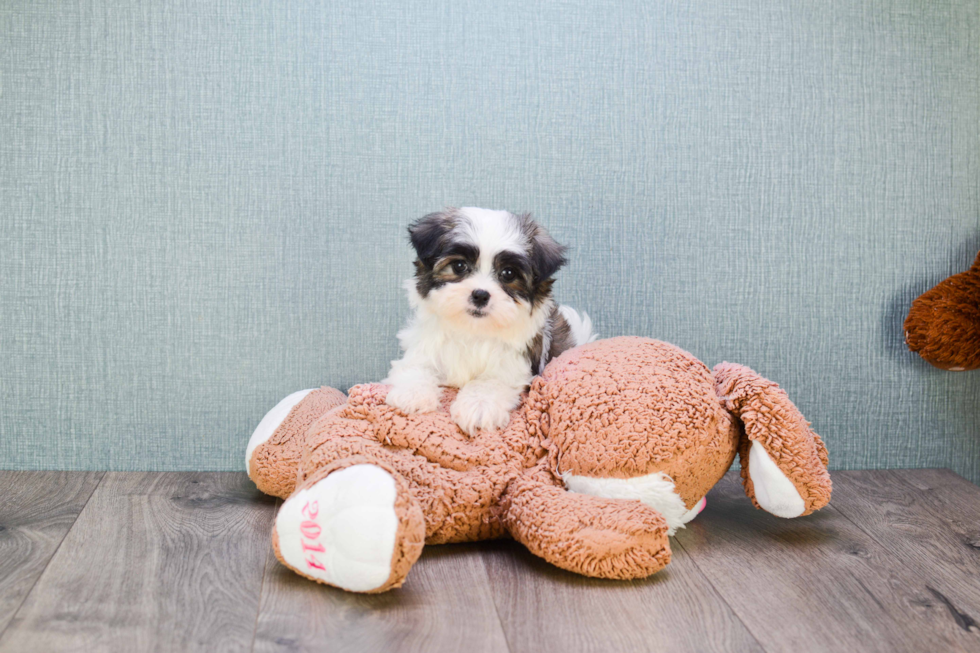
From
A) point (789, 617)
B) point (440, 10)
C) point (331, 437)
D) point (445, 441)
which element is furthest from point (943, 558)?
point (440, 10)

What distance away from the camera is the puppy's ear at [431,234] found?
1769 millimetres

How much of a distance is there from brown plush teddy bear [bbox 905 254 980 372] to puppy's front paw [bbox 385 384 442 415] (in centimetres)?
139

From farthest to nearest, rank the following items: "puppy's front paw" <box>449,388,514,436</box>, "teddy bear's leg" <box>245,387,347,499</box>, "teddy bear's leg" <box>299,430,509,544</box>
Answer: "teddy bear's leg" <box>245,387,347,499</box> < "puppy's front paw" <box>449,388,514,436</box> < "teddy bear's leg" <box>299,430,509,544</box>

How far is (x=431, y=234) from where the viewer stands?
178cm

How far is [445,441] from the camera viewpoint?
5.69 ft

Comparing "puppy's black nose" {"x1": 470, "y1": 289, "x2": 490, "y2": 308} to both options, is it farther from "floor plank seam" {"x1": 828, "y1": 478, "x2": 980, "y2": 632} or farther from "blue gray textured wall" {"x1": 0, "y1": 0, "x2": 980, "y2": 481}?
"floor plank seam" {"x1": 828, "y1": 478, "x2": 980, "y2": 632}

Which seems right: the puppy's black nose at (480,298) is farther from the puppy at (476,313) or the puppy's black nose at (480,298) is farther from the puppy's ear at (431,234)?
the puppy's ear at (431,234)

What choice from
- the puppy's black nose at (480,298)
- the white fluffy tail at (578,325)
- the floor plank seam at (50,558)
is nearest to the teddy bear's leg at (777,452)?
the white fluffy tail at (578,325)

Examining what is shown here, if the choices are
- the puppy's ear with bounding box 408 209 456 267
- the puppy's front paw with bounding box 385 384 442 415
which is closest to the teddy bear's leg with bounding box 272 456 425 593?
the puppy's front paw with bounding box 385 384 442 415

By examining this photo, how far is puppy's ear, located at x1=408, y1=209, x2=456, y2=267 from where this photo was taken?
1769mm

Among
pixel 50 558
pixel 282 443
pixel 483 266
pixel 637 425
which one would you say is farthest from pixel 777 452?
pixel 50 558

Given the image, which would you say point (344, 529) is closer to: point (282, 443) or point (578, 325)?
point (282, 443)

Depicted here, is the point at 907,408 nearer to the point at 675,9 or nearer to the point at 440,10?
the point at 675,9

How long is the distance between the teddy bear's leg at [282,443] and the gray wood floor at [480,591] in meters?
0.08
